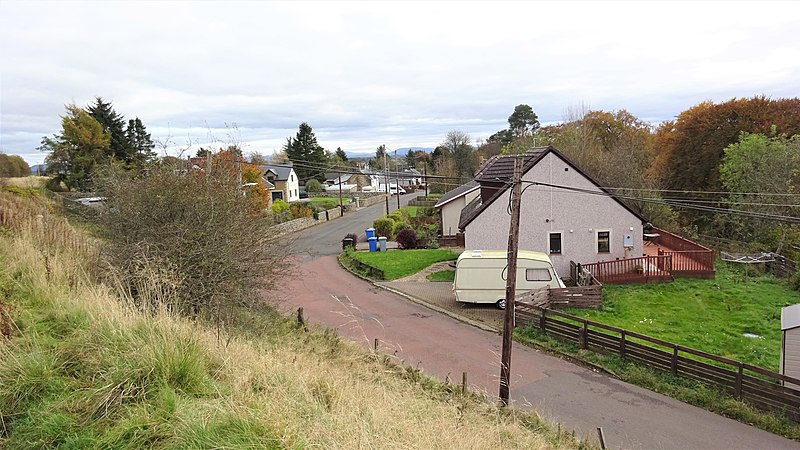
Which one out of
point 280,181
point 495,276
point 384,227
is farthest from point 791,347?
point 280,181

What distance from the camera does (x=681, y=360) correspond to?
38.8ft

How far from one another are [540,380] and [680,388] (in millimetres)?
3219

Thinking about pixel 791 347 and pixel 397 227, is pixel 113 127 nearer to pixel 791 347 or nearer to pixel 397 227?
pixel 397 227

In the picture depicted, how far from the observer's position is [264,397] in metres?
4.44

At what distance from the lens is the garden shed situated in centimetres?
1069

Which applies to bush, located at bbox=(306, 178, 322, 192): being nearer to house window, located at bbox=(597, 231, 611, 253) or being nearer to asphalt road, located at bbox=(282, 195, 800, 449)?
asphalt road, located at bbox=(282, 195, 800, 449)

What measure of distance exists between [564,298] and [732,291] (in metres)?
7.19

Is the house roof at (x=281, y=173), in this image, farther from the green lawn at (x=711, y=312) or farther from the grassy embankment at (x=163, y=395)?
the grassy embankment at (x=163, y=395)

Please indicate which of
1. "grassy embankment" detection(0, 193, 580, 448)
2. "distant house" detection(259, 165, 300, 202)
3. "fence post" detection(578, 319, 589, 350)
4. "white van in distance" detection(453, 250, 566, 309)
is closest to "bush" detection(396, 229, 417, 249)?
"white van in distance" detection(453, 250, 566, 309)

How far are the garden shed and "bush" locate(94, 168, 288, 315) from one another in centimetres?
1175

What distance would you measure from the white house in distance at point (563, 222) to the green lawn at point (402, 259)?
4.27 m

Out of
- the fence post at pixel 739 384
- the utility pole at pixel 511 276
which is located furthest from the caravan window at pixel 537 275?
the fence post at pixel 739 384

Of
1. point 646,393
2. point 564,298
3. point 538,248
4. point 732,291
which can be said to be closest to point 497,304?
point 564,298

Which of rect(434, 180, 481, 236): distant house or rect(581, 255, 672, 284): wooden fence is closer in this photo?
rect(581, 255, 672, 284): wooden fence
